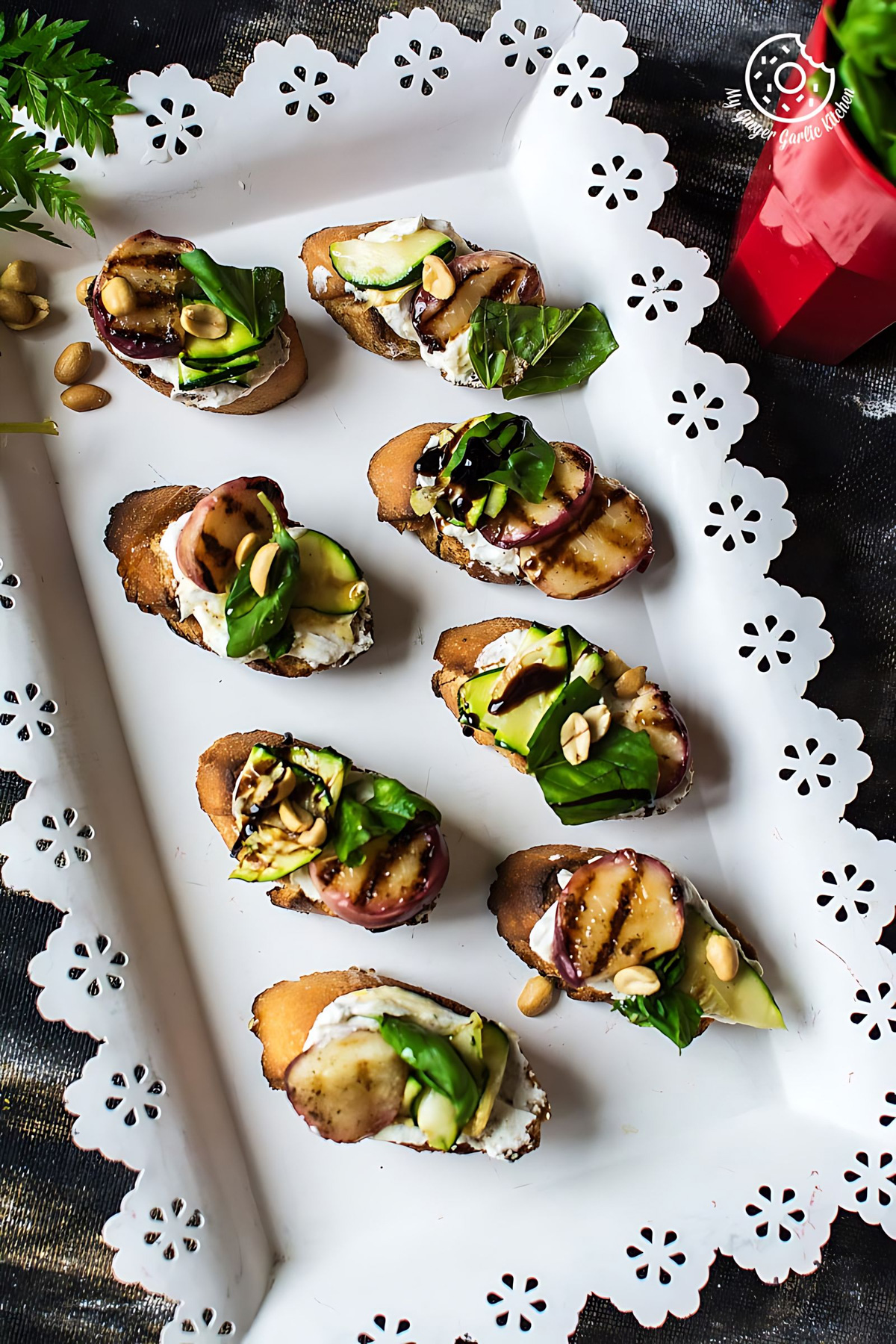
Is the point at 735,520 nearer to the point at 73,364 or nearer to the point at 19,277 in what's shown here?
the point at 73,364

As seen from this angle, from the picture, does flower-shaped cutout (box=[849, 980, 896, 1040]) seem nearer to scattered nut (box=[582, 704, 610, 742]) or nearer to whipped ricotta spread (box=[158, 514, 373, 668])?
scattered nut (box=[582, 704, 610, 742])

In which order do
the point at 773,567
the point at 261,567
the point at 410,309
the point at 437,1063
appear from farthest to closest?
the point at 773,567, the point at 410,309, the point at 261,567, the point at 437,1063

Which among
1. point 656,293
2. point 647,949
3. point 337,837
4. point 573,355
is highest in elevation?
point 656,293

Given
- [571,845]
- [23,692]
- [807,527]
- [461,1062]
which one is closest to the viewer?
[461,1062]

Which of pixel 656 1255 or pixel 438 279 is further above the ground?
pixel 438 279

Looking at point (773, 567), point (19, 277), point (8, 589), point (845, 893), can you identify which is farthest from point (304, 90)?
point (845, 893)

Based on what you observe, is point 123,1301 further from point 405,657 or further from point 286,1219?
point 405,657

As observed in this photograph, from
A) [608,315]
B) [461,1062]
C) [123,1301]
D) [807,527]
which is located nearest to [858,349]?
[807,527]
